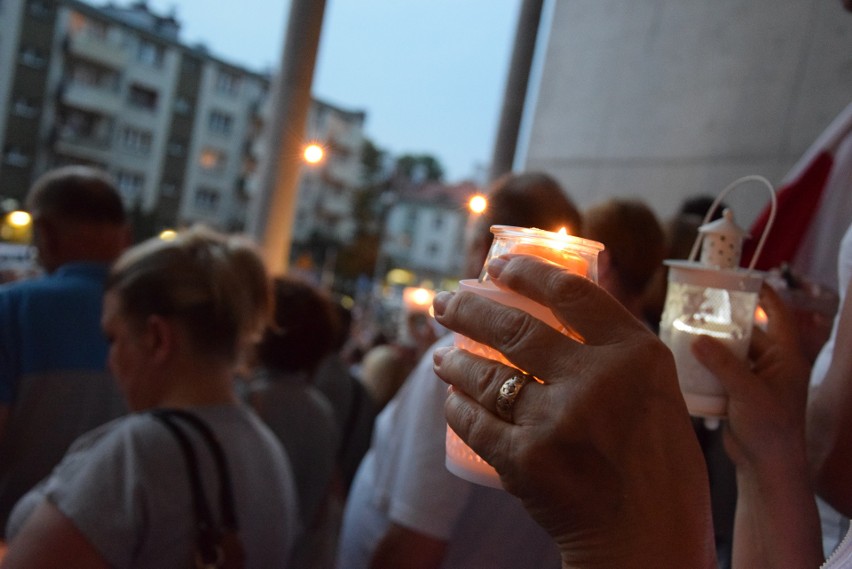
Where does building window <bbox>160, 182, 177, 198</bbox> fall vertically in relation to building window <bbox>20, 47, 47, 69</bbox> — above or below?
below

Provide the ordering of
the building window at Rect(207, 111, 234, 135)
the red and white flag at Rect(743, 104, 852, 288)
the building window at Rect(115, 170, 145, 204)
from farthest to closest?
the building window at Rect(207, 111, 234, 135) < the building window at Rect(115, 170, 145, 204) < the red and white flag at Rect(743, 104, 852, 288)

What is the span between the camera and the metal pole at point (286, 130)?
19.9 ft

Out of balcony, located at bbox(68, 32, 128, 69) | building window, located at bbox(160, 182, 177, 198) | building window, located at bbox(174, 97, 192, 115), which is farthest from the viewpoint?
building window, located at bbox(160, 182, 177, 198)

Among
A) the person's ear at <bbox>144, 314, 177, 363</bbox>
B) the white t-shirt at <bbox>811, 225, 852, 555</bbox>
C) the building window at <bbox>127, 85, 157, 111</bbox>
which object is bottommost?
the person's ear at <bbox>144, 314, 177, 363</bbox>

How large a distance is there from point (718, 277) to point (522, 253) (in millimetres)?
491

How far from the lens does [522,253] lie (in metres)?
0.71

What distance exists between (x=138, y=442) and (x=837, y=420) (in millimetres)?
1404

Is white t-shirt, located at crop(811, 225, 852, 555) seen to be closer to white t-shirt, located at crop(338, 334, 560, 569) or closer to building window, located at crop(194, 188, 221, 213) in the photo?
white t-shirt, located at crop(338, 334, 560, 569)

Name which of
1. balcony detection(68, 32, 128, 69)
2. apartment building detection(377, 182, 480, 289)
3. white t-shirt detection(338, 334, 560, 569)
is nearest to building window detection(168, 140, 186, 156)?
balcony detection(68, 32, 128, 69)

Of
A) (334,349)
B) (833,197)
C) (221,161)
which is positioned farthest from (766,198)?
(221,161)

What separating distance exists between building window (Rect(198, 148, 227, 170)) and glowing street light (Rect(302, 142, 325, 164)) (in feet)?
104

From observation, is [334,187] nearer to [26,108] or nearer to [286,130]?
[26,108]

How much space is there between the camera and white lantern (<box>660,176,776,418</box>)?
108 centimetres

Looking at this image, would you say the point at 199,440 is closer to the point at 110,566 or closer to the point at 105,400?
the point at 110,566
